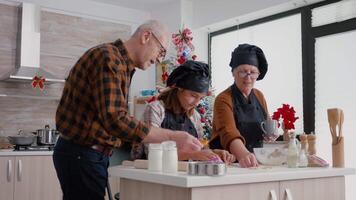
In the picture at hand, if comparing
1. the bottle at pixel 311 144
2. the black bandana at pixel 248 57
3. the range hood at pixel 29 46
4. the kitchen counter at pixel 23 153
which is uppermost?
the range hood at pixel 29 46

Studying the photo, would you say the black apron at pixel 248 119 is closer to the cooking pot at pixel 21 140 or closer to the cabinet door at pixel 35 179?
the cabinet door at pixel 35 179

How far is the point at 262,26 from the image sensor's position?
16.3 ft

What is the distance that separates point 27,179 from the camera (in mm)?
4133

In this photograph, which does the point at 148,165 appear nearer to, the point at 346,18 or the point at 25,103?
the point at 346,18

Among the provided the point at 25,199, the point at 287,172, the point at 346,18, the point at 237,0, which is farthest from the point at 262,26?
the point at 287,172

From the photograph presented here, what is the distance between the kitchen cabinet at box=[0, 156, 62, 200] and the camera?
4.02 metres

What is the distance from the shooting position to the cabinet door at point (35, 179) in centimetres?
408

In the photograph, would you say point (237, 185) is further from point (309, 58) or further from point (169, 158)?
point (309, 58)

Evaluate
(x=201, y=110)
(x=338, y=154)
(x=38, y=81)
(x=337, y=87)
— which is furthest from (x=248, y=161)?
(x=38, y=81)

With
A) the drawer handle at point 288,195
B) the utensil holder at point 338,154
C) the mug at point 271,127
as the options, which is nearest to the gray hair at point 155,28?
the mug at point 271,127

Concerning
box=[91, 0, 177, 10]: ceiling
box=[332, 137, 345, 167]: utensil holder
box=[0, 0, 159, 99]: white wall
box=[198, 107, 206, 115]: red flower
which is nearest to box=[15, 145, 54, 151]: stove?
box=[198, 107, 206, 115]: red flower

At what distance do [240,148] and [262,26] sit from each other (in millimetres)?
3242

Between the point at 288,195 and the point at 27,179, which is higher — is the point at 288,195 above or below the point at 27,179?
above

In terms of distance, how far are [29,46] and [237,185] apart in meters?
3.89
